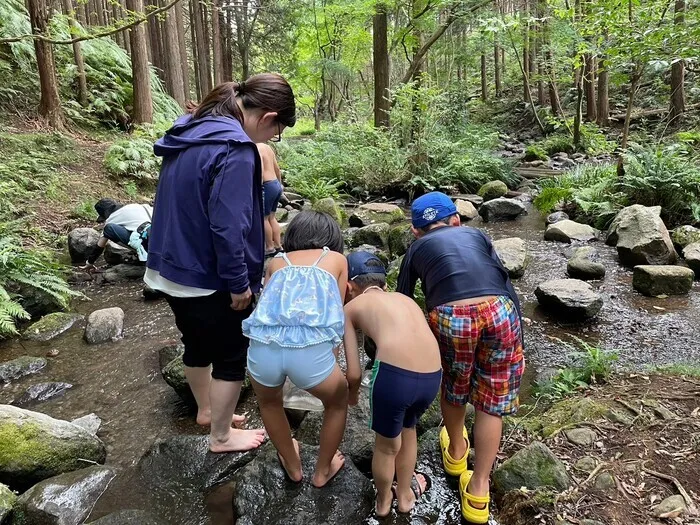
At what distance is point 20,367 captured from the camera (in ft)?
12.8

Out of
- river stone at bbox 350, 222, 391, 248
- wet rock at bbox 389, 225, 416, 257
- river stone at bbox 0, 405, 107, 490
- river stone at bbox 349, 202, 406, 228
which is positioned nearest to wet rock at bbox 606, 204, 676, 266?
wet rock at bbox 389, 225, 416, 257

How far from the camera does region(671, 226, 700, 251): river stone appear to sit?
20.5 feet

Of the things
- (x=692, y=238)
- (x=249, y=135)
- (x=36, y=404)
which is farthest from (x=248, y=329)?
(x=692, y=238)

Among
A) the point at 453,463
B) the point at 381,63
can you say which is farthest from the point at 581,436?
the point at 381,63

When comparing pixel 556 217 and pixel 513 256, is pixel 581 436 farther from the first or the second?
pixel 556 217

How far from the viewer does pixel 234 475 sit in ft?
8.75

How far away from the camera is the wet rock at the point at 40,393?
3502mm

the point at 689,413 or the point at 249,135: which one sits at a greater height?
the point at 249,135

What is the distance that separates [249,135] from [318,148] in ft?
34.7

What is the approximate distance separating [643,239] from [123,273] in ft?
21.1

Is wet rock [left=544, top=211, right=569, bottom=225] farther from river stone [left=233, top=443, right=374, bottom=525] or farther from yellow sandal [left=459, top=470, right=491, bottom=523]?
river stone [left=233, top=443, right=374, bottom=525]

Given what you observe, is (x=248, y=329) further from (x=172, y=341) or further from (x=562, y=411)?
(x=172, y=341)

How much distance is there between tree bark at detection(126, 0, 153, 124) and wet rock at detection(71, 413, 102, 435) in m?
9.27

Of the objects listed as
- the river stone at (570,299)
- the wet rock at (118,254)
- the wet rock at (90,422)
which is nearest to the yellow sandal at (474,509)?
the wet rock at (90,422)
